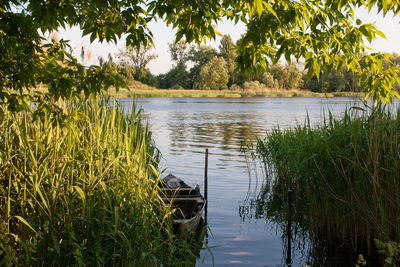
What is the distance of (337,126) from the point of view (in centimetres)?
662

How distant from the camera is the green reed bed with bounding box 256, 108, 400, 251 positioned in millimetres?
5406

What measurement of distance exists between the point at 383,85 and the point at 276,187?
5.21 metres

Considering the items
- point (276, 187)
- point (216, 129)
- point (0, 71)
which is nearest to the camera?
point (0, 71)

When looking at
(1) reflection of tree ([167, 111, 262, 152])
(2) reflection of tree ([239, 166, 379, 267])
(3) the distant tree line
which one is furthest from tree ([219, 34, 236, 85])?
(2) reflection of tree ([239, 166, 379, 267])

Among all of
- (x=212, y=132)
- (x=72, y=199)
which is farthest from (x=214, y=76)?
(x=72, y=199)

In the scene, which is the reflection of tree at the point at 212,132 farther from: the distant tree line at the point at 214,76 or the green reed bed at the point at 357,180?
the distant tree line at the point at 214,76

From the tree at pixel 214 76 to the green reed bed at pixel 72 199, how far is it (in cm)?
8220

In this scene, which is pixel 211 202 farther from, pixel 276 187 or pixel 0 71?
pixel 0 71

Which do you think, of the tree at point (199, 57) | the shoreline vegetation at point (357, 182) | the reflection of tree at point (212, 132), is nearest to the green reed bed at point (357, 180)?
the shoreline vegetation at point (357, 182)

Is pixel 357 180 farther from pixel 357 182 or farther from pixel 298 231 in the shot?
pixel 298 231

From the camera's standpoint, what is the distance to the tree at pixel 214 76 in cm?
8652

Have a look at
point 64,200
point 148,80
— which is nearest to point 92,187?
point 64,200

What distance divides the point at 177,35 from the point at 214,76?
81.4 m

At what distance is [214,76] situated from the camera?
86312 millimetres
